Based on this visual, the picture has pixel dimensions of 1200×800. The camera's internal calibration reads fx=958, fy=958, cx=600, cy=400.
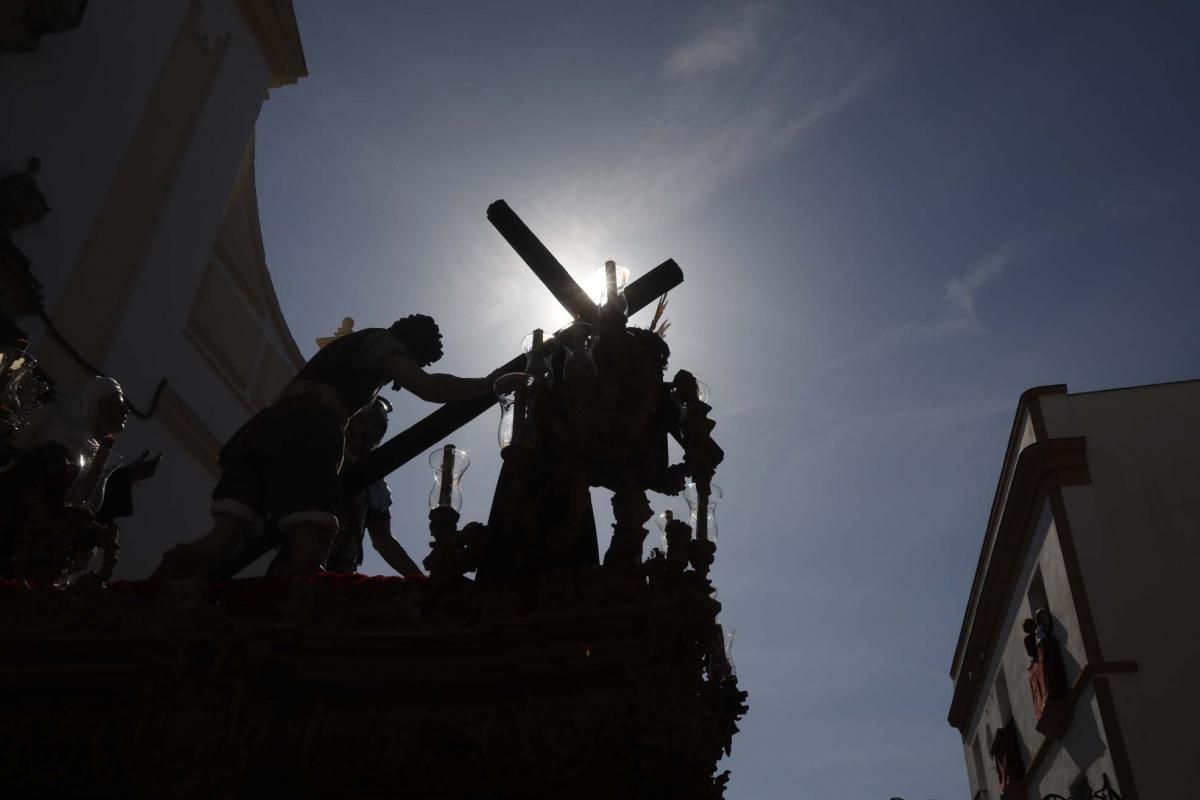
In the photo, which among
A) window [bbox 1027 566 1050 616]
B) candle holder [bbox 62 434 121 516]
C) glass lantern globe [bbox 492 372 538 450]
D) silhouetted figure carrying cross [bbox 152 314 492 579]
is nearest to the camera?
glass lantern globe [bbox 492 372 538 450]

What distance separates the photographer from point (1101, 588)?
43.0 ft

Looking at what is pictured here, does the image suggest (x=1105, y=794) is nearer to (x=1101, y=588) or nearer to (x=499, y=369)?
(x=1101, y=588)

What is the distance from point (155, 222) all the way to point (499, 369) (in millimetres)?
6136

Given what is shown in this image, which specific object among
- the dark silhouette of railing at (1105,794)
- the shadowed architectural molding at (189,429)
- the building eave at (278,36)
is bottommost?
the dark silhouette of railing at (1105,794)

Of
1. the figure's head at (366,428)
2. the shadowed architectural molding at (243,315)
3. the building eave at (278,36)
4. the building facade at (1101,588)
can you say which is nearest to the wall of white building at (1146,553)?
the building facade at (1101,588)

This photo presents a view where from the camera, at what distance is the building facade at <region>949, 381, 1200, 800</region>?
12055 mm

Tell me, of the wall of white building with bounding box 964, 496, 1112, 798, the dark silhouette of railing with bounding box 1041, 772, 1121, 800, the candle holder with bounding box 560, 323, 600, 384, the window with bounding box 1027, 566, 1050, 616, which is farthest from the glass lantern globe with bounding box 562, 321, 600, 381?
the window with bounding box 1027, 566, 1050, 616

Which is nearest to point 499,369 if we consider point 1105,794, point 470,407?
point 470,407

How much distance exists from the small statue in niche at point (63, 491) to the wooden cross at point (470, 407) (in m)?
1.38

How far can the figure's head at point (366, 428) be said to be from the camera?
21.8ft

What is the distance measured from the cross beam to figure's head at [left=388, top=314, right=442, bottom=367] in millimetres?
317

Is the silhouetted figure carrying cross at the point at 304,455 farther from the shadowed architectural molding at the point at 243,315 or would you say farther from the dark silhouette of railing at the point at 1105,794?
the dark silhouette of railing at the point at 1105,794

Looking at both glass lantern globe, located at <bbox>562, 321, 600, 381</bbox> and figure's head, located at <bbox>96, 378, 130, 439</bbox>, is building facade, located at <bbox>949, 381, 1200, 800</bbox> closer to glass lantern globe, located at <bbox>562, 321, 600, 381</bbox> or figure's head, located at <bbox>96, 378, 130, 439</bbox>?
glass lantern globe, located at <bbox>562, 321, 600, 381</bbox>

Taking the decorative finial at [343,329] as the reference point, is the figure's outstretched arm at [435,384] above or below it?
below
